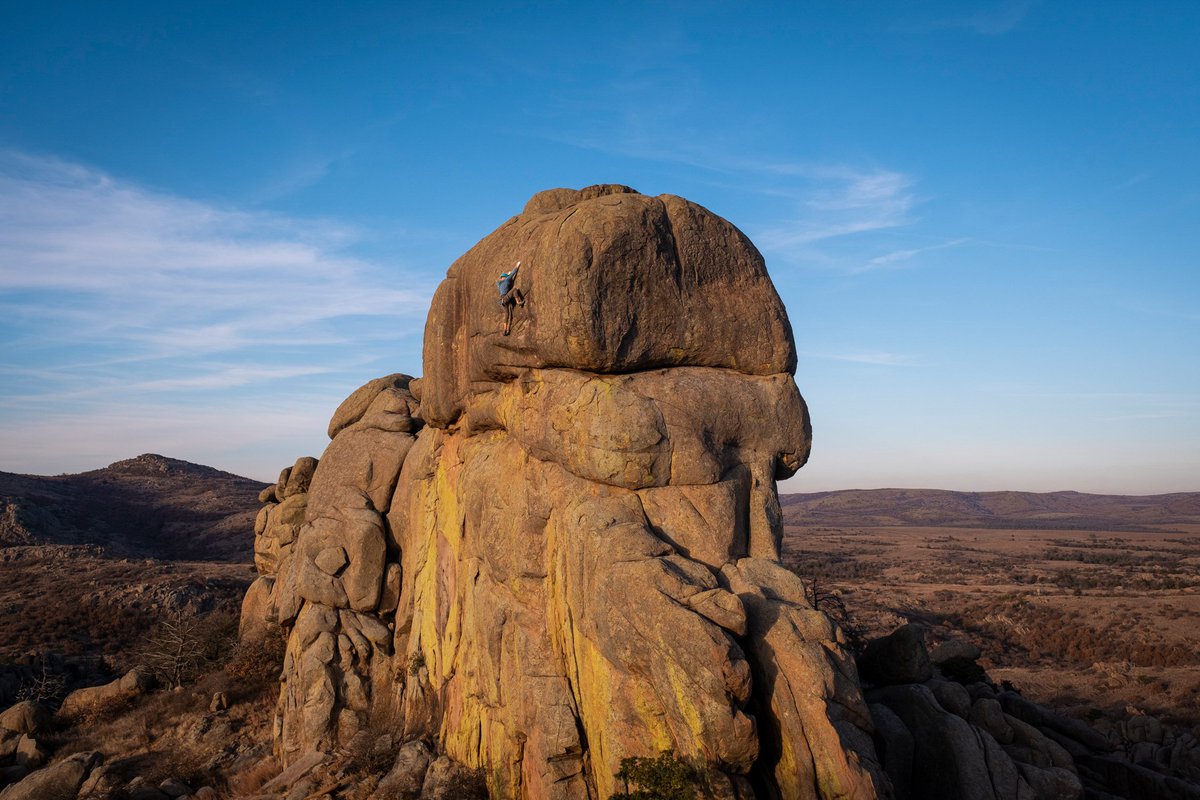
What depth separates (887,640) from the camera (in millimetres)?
19156

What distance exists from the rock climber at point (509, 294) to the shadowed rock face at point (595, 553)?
0.73 ft

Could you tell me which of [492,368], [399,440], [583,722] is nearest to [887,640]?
[583,722]

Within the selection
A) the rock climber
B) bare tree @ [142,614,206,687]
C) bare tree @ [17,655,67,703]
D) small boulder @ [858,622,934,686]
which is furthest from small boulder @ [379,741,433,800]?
bare tree @ [17,655,67,703]

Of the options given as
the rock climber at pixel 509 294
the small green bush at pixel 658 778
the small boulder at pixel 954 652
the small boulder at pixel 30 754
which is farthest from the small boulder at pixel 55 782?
the small boulder at pixel 954 652

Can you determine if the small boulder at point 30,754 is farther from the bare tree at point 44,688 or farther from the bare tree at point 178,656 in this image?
the bare tree at point 178,656

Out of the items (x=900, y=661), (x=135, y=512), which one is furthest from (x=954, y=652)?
(x=135, y=512)

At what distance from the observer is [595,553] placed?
15.0 metres

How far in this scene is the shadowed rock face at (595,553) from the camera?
1307cm

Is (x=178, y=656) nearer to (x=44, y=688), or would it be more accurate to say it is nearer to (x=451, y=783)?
(x=44, y=688)

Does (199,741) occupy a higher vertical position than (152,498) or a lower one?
lower

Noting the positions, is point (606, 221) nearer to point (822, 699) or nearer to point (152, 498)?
point (822, 699)

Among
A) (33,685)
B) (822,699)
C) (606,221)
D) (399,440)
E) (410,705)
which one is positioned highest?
(606,221)

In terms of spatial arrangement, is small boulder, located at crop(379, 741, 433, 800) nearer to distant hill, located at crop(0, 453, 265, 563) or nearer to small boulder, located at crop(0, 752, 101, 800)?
small boulder, located at crop(0, 752, 101, 800)

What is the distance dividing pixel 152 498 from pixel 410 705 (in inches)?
3240
